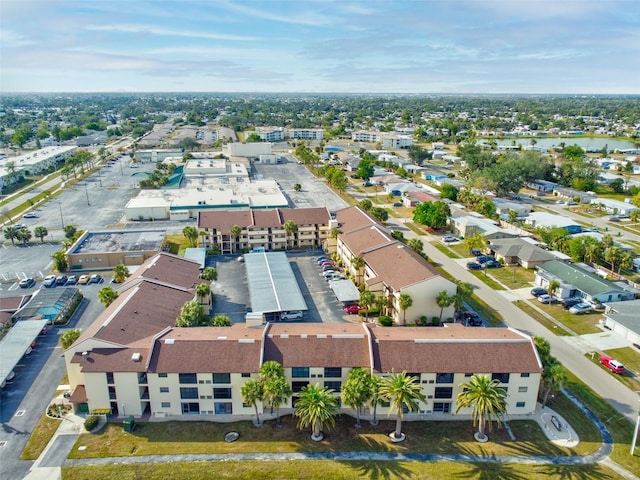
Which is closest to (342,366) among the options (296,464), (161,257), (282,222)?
(296,464)

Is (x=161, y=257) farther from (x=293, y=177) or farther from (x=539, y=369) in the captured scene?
(x=293, y=177)

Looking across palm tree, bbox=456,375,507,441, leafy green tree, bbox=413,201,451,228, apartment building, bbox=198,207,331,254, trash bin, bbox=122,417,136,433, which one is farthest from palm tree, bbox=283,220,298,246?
palm tree, bbox=456,375,507,441

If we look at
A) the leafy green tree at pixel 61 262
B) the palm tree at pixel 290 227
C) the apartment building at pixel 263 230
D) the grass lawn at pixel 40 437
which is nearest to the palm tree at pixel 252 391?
the grass lawn at pixel 40 437

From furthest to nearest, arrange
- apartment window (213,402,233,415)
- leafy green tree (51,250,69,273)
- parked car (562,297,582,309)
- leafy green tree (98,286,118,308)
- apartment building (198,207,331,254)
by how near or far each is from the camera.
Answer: apartment building (198,207,331,254) → leafy green tree (51,250,69,273) → parked car (562,297,582,309) → leafy green tree (98,286,118,308) → apartment window (213,402,233,415)

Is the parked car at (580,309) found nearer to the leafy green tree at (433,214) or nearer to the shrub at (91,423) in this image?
the leafy green tree at (433,214)

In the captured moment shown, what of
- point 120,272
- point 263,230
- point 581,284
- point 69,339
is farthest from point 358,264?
point 69,339

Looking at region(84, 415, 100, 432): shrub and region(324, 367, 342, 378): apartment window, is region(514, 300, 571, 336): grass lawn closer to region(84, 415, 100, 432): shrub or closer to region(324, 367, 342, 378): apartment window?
region(324, 367, 342, 378): apartment window

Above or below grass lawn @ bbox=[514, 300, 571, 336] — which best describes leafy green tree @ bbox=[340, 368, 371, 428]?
above

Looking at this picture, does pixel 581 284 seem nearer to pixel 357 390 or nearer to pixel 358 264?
pixel 358 264
